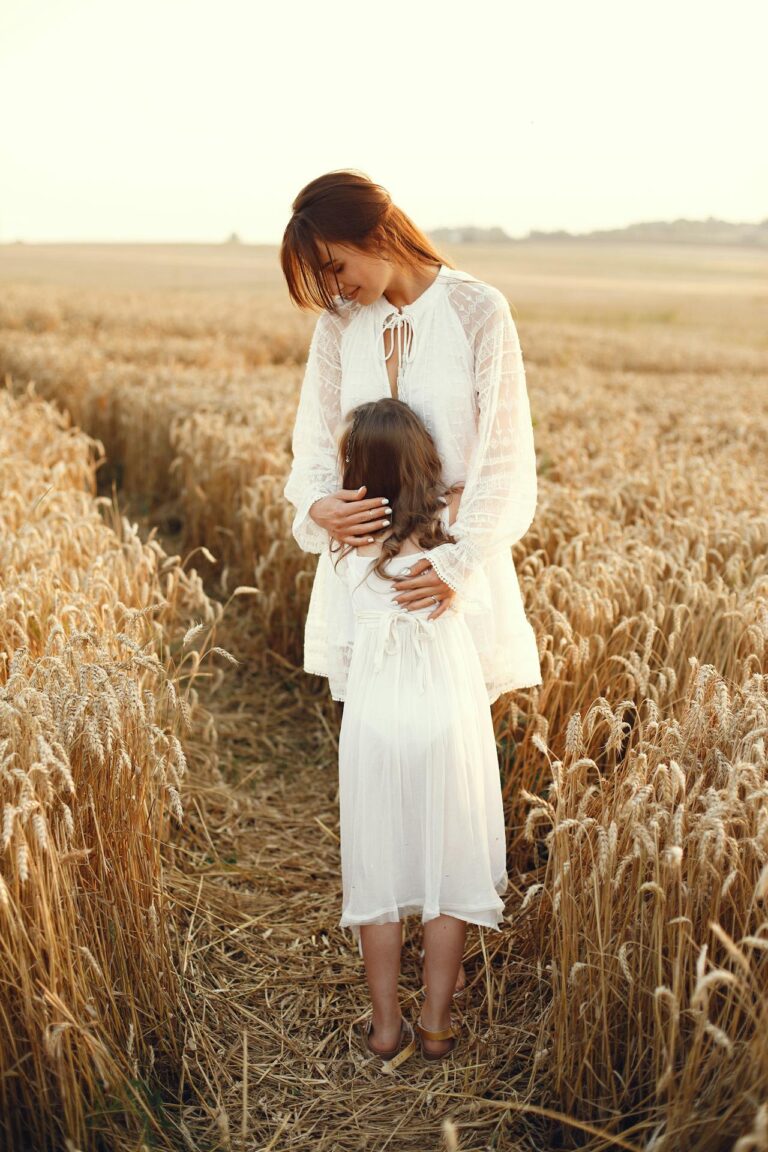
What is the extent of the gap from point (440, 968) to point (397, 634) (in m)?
0.79

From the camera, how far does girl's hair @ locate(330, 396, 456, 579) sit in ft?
7.23

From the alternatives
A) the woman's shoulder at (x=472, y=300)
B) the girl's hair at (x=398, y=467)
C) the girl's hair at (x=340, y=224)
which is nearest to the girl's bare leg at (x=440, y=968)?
the girl's hair at (x=398, y=467)

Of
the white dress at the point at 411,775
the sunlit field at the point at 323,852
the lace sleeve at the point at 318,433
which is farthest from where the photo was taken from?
the lace sleeve at the point at 318,433

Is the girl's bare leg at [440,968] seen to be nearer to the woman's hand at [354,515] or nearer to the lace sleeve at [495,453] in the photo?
the lace sleeve at [495,453]

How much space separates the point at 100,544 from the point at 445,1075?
2.43 metres

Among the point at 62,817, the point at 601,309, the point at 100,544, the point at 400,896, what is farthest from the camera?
the point at 601,309

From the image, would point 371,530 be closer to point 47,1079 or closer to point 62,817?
point 62,817

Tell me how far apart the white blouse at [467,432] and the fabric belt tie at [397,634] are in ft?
0.36

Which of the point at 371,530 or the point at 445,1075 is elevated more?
the point at 371,530

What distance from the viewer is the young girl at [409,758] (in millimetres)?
2176

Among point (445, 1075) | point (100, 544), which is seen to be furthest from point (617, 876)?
point (100, 544)

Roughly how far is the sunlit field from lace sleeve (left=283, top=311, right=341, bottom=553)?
457mm

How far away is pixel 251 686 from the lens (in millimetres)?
4555

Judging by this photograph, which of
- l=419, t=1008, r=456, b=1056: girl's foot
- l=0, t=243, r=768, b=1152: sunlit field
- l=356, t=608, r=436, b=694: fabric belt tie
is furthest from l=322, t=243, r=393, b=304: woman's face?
l=419, t=1008, r=456, b=1056: girl's foot
